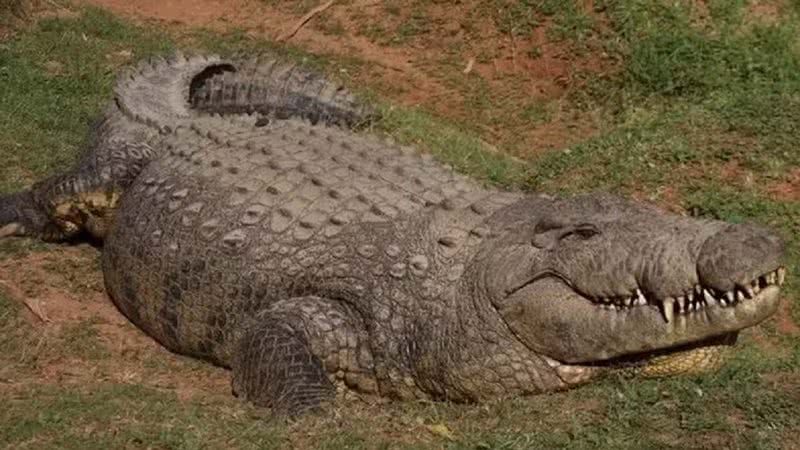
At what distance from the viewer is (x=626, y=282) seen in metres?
4.89

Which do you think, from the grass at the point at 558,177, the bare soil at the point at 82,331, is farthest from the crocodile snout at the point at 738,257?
the bare soil at the point at 82,331

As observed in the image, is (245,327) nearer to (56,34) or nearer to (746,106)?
(746,106)

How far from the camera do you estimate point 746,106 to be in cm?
907

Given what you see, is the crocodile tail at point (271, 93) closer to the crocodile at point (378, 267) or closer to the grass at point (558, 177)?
the grass at point (558, 177)

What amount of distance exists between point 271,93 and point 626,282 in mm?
4137

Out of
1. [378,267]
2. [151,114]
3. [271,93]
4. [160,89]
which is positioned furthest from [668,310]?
[271,93]

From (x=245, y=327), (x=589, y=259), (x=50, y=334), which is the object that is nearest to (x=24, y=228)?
(x=50, y=334)

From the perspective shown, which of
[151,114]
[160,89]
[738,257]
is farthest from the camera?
[160,89]

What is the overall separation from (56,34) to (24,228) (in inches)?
167

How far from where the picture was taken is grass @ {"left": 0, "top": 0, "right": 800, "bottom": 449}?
4.71 m

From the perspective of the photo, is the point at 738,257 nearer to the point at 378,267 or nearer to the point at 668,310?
the point at 668,310

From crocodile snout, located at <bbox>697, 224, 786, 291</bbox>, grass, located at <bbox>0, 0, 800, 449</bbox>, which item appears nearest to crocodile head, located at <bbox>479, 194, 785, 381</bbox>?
crocodile snout, located at <bbox>697, 224, 786, 291</bbox>

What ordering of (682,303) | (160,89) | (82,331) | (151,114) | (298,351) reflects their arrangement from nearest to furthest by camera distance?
(682,303) < (298,351) < (82,331) < (151,114) < (160,89)

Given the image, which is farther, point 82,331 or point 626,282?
point 82,331
